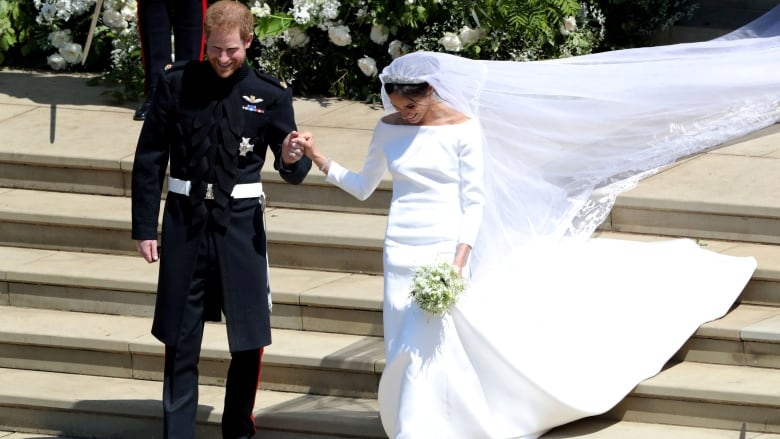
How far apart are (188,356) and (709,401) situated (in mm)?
2081

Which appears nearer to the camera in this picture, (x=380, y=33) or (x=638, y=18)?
(x=380, y=33)

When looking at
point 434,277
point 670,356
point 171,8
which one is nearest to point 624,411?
point 670,356

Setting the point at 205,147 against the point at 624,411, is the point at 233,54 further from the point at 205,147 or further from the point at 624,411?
the point at 624,411

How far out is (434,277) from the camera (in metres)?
5.73

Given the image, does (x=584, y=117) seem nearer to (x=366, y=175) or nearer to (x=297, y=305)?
(x=366, y=175)

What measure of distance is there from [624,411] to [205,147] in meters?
2.01

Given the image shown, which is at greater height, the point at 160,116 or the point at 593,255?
the point at 160,116

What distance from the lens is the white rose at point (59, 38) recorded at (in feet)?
34.2

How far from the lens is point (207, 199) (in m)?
6.03

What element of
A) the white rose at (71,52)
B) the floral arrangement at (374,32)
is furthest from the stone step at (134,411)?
the white rose at (71,52)

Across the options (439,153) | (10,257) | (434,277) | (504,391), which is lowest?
→ (10,257)

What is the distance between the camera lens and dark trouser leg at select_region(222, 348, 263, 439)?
624cm

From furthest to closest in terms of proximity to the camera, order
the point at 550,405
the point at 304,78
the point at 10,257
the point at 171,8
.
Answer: the point at 304,78, the point at 171,8, the point at 10,257, the point at 550,405

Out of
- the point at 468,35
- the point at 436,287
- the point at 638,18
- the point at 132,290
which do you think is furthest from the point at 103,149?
the point at 638,18
